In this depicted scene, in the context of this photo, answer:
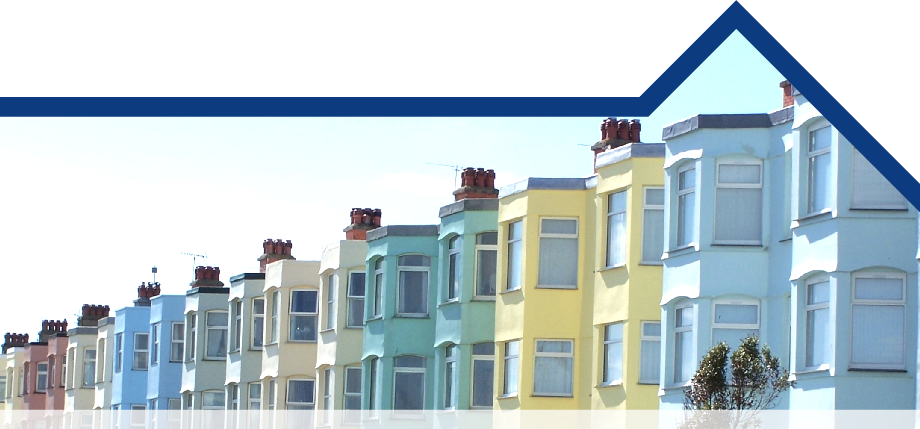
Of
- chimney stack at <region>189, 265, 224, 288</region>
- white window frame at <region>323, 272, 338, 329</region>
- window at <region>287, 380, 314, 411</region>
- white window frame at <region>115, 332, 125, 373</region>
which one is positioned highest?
chimney stack at <region>189, 265, 224, 288</region>

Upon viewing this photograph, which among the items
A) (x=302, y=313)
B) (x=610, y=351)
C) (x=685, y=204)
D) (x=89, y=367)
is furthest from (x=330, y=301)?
(x=89, y=367)

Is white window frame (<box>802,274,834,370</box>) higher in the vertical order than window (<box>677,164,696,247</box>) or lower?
lower

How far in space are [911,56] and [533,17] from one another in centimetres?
109

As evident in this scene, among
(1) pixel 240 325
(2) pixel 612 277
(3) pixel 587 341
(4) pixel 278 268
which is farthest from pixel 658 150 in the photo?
(1) pixel 240 325

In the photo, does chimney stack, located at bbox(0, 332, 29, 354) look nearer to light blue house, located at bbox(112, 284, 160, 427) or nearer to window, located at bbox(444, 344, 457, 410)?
light blue house, located at bbox(112, 284, 160, 427)

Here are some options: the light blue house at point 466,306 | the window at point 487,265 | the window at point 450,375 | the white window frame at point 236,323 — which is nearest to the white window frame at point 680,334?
the light blue house at point 466,306

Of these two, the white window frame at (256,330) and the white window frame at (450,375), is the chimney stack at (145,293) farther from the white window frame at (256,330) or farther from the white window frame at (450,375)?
the white window frame at (450,375)

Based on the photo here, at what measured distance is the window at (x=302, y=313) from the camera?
123ft

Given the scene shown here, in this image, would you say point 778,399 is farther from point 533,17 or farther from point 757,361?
point 533,17

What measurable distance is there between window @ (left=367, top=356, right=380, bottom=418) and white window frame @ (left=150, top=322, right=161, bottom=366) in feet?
52.6

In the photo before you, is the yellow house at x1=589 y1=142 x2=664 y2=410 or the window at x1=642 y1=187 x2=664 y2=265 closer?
the yellow house at x1=589 y1=142 x2=664 y2=410

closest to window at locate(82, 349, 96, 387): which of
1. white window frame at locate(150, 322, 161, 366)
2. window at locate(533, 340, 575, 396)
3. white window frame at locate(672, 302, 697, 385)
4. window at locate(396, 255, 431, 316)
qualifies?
white window frame at locate(150, 322, 161, 366)

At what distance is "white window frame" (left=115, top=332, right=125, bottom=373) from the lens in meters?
49.1

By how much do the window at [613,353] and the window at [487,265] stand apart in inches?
180
